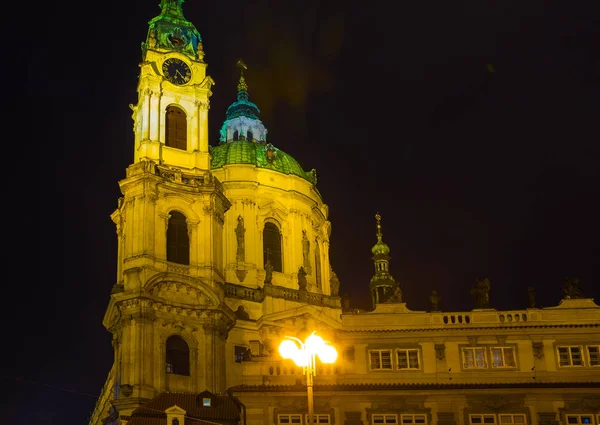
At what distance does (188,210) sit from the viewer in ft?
202

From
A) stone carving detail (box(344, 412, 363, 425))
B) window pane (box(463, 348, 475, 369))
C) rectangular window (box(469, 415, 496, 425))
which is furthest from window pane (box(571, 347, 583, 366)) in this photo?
stone carving detail (box(344, 412, 363, 425))

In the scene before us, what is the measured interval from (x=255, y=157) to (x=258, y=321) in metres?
21.9

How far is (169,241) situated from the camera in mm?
60281

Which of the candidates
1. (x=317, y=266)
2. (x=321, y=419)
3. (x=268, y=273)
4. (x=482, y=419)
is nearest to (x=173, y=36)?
(x=268, y=273)

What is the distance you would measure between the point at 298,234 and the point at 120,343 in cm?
2194

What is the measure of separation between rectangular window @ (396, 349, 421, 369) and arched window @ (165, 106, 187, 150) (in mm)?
24945

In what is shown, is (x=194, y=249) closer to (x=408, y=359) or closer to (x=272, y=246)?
(x=272, y=246)

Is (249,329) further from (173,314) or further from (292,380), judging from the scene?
(292,380)

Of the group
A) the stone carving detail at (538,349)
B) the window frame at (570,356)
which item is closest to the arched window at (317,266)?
the stone carving detail at (538,349)

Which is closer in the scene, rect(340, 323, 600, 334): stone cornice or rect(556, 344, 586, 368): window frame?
rect(556, 344, 586, 368): window frame

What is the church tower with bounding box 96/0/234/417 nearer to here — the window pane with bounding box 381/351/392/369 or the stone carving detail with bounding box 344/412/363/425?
the window pane with bounding box 381/351/392/369

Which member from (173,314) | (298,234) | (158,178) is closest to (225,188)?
(298,234)

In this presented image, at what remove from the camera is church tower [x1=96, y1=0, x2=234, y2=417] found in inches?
2169

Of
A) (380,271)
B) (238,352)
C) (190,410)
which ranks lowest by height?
(190,410)
